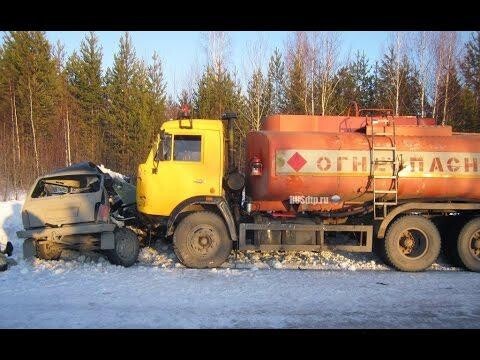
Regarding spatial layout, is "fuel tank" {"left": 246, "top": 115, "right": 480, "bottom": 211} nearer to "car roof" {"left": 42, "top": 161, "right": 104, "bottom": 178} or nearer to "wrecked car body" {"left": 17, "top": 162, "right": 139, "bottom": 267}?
"wrecked car body" {"left": 17, "top": 162, "right": 139, "bottom": 267}

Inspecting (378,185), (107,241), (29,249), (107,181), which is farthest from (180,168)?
(378,185)

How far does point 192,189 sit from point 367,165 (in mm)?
3587

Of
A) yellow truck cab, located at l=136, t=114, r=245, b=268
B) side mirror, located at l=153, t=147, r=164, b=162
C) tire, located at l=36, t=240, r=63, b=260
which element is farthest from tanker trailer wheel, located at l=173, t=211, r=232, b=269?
tire, located at l=36, t=240, r=63, b=260

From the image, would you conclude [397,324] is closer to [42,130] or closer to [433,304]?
[433,304]

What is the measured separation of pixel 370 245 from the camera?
9.26 meters

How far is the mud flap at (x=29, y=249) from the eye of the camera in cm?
895

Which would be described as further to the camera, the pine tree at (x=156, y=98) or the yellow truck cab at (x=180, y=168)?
the pine tree at (x=156, y=98)

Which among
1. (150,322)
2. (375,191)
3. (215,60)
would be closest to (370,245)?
(375,191)

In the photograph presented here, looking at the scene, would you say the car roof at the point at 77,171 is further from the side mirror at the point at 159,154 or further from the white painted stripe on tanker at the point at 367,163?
the white painted stripe on tanker at the point at 367,163

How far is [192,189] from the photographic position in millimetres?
9211

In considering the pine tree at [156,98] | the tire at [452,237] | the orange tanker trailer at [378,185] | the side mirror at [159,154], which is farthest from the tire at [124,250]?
the pine tree at [156,98]

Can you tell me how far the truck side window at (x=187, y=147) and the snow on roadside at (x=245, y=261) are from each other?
87.1 inches
